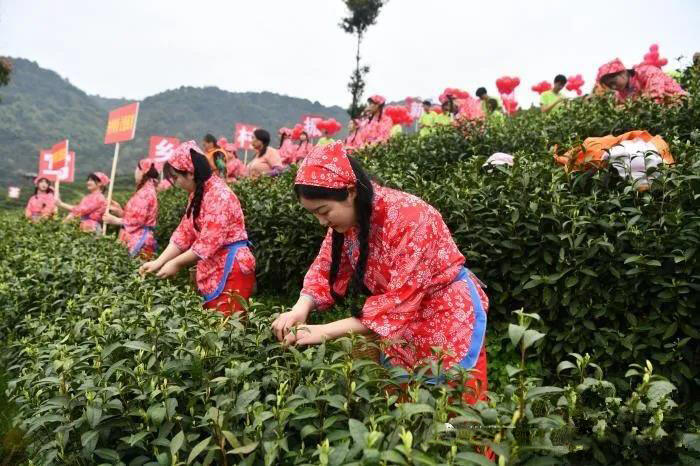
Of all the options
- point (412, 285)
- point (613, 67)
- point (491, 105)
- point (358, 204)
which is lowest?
point (412, 285)

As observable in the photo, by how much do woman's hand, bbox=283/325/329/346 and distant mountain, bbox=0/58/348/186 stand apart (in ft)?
193

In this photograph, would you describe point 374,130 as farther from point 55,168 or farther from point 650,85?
point 55,168

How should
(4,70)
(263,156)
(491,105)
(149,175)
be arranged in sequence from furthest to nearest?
(4,70), (491,105), (263,156), (149,175)

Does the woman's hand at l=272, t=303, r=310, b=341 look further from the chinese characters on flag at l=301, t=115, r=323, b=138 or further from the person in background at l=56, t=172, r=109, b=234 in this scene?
the chinese characters on flag at l=301, t=115, r=323, b=138

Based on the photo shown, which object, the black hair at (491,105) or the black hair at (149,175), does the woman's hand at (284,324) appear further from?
the black hair at (491,105)

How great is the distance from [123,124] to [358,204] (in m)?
6.53

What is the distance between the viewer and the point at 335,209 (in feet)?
6.55

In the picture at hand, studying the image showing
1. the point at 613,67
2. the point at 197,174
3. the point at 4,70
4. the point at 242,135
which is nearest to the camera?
the point at 197,174

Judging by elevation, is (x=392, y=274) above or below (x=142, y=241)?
above

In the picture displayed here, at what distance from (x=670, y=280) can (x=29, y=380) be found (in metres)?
2.84

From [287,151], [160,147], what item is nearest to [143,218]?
[287,151]

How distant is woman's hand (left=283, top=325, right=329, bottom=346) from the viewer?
1.78 metres

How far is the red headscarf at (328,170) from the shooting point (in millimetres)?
1929

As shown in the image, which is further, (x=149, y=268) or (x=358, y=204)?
(x=149, y=268)
